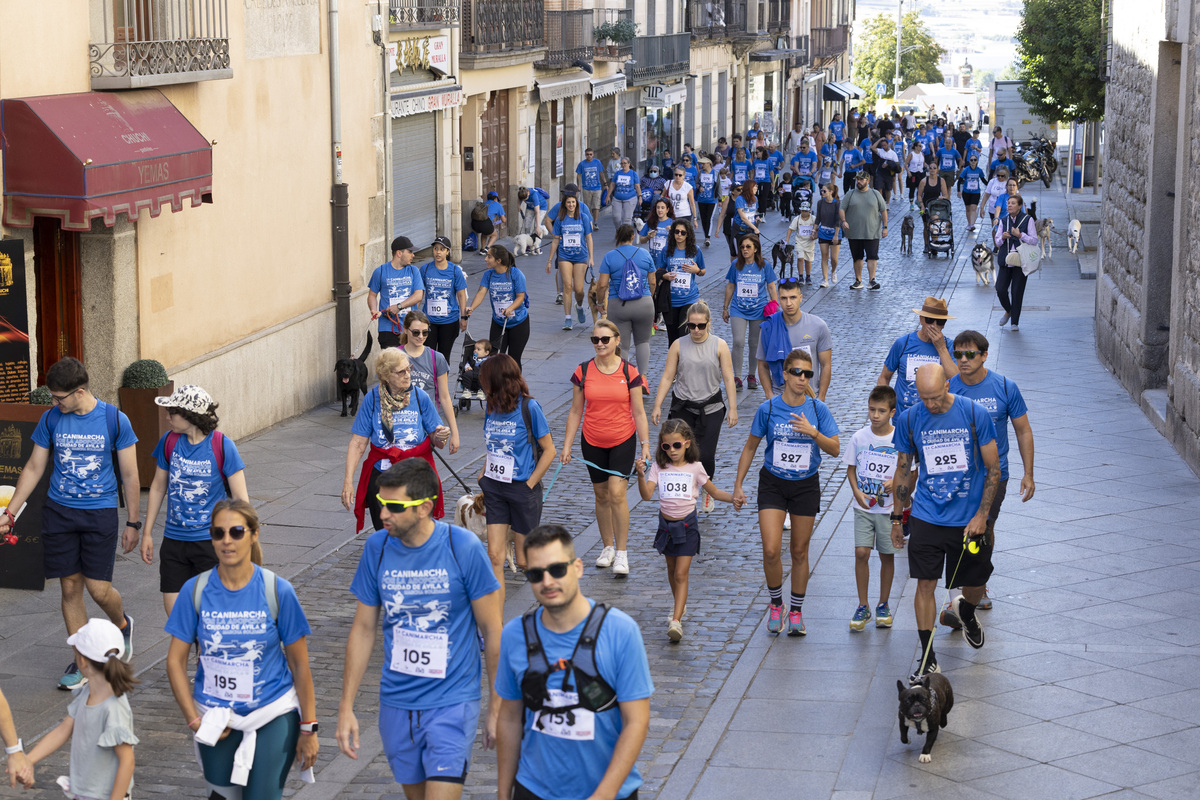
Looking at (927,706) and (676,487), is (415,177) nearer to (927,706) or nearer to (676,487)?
(676,487)

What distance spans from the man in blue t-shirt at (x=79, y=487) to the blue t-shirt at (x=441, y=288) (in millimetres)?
6797

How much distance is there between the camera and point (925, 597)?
776 cm

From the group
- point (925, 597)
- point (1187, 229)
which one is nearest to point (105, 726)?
point (925, 597)

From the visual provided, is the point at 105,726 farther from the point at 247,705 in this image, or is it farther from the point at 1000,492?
the point at 1000,492

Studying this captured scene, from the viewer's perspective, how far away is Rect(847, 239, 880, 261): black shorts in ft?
75.8

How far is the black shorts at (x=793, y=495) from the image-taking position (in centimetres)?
859

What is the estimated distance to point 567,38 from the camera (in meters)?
33.4

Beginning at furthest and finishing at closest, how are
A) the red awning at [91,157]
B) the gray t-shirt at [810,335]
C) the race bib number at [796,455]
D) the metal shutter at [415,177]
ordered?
the metal shutter at [415,177], the gray t-shirt at [810,335], the red awning at [91,157], the race bib number at [796,455]

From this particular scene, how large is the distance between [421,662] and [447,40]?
20.4 meters

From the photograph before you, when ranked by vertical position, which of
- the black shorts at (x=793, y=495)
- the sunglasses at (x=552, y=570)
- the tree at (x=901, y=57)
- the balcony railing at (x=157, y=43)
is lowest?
the black shorts at (x=793, y=495)

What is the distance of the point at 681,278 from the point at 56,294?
6.19 metres

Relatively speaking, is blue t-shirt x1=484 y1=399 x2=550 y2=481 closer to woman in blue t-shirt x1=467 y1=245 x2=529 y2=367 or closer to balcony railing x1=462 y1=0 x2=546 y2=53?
woman in blue t-shirt x1=467 y1=245 x2=529 y2=367

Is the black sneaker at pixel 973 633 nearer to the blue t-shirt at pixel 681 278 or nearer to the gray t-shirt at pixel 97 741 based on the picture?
the gray t-shirt at pixel 97 741

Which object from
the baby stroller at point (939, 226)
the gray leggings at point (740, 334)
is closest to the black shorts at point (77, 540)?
the gray leggings at point (740, 334)
